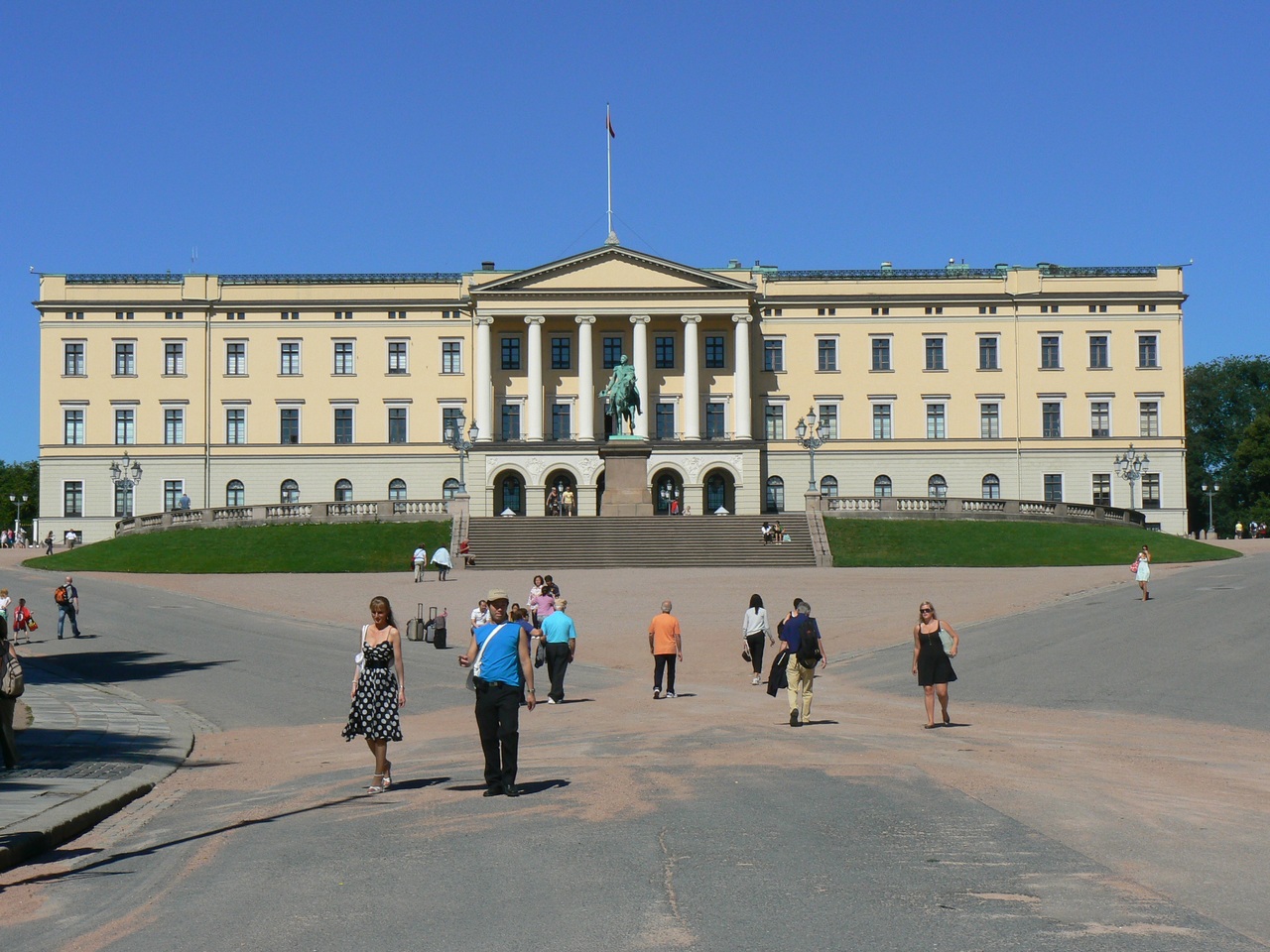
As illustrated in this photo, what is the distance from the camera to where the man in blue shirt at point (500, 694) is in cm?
1395

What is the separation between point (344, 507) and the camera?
7462 centimetres

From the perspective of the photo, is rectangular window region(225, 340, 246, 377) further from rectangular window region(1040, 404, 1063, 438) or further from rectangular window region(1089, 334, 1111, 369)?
rectangular window region(1089, 334, 1111, 369)

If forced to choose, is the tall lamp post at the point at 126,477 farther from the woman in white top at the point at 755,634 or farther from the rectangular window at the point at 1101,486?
the woman in white top at the point at 755,634

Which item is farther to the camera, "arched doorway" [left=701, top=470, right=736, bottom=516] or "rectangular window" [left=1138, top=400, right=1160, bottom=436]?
"rectangular window" [left=1138, top=400, right=1160, bottom=436]

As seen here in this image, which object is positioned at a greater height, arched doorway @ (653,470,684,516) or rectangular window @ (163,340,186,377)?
rectangular window @ (163,340,186,377)

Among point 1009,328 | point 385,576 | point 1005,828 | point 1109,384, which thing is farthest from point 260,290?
point 1005,828

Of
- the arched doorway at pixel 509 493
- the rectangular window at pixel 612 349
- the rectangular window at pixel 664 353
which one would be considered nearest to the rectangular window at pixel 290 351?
the arched doorway at pixel 509 493

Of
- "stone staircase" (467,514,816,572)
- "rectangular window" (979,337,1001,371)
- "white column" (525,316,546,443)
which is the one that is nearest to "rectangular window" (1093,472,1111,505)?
"rectangular window" (979,337,1001,371)

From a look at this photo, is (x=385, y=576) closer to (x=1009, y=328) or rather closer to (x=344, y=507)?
(x=344, y=507)

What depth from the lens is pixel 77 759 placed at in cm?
1705

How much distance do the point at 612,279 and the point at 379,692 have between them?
7749 cm

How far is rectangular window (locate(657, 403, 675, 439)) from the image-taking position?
92125mm

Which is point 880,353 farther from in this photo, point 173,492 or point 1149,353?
point 173,492

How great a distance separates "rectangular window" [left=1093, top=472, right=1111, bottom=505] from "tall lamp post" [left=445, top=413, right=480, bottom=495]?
131ft
